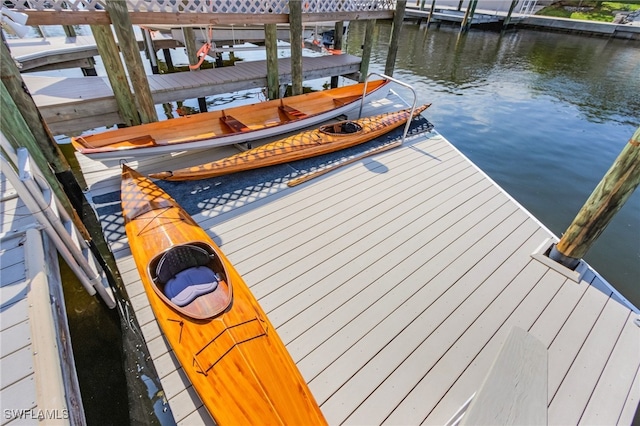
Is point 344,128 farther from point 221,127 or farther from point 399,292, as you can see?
point 399,292

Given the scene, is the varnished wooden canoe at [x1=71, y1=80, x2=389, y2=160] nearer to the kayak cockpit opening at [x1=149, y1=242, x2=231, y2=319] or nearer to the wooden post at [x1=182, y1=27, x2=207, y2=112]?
the kayak cockpit opening at [x1=149, y1=242, x2=231, y2=319]

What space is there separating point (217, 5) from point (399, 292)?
714 centimetres

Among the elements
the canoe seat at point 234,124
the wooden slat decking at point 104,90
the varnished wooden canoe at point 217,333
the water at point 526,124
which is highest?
the wooden slat decking at point 104,90

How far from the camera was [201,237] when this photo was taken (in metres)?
3.84

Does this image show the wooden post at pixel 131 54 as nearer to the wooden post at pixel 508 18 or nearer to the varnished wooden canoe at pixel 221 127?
the varnished wooden canoe at pixel 221 127

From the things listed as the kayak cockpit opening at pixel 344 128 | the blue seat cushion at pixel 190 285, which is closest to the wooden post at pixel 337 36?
the kayak cockpit opening at pixel 344 128

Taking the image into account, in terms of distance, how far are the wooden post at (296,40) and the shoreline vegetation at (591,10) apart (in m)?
35.7

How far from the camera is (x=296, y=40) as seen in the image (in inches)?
298

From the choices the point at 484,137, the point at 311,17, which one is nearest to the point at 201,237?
the point at 311,17

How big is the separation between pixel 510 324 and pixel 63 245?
5.50m

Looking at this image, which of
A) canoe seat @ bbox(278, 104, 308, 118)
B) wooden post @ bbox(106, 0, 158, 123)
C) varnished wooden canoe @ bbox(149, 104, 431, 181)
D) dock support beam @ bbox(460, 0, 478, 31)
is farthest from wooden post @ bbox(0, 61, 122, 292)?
dock support beam @ bbox(460, 0, 478, 31)

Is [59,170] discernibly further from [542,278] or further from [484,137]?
[484,137]

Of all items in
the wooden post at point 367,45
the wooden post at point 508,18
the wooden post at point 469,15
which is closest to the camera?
the wooden post at point 367,45

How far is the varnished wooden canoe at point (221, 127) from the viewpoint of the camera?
522 cm
